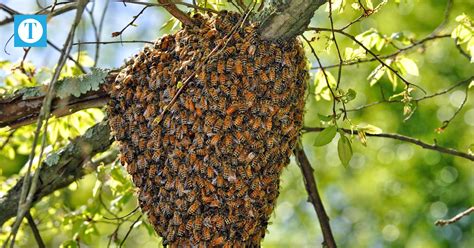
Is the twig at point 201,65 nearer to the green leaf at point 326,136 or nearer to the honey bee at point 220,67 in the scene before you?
the honey bee at point 220,67

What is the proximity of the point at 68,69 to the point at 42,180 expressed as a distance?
0.64 meters

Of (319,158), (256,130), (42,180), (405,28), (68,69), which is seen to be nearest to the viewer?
(256,130)

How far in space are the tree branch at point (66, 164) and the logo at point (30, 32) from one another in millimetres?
413

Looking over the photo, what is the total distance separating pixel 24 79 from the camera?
416cm

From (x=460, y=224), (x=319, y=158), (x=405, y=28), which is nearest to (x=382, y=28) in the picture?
(x=405, y=28)

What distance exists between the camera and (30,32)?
3385 millimetres

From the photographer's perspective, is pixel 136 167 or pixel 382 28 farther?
pixel 382 28

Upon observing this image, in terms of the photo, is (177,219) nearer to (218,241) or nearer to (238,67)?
(218,241)

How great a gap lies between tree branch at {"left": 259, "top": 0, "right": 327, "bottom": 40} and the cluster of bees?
4cm

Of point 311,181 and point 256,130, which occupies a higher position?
point 311,181

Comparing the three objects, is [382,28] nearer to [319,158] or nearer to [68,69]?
[319,158]

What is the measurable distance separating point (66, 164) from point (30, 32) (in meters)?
0.60

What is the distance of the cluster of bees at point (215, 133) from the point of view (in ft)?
8.87

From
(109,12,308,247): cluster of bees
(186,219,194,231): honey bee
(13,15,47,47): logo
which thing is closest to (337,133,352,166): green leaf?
(109,12,308,247): cluster of bees
